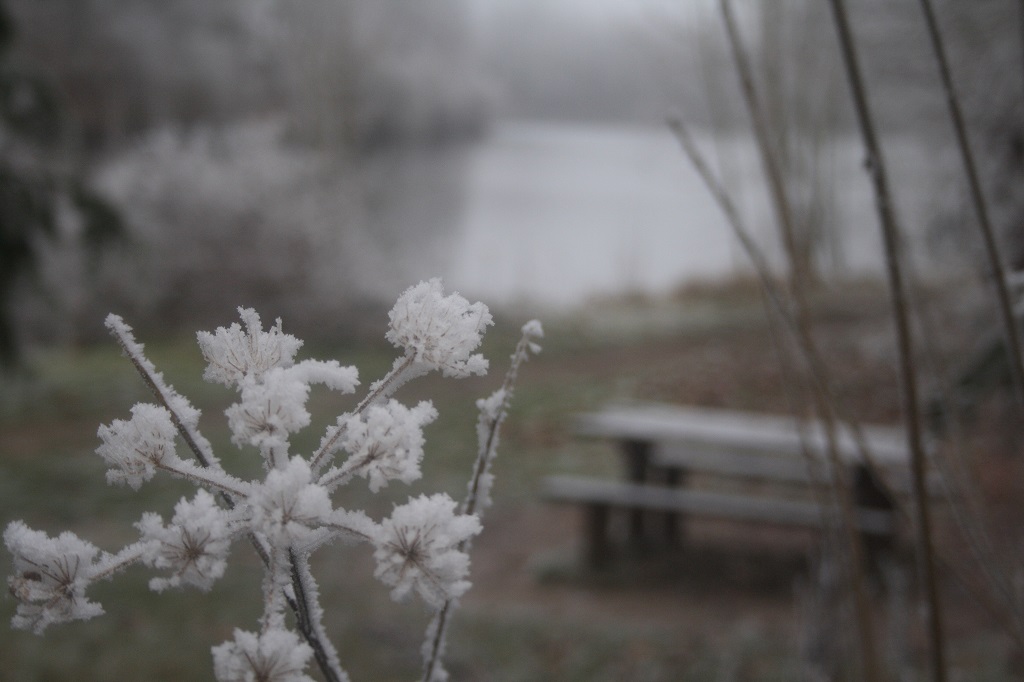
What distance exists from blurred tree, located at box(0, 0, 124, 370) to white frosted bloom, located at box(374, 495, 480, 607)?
5.94 metres

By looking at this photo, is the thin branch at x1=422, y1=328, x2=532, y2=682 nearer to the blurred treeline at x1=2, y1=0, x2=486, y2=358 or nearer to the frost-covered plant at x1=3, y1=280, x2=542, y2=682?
the frost-covered plant at x1=3, y1=280, x2=542, y2=682

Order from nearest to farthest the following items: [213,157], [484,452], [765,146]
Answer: [484,452] < [765,146] < [213,157]

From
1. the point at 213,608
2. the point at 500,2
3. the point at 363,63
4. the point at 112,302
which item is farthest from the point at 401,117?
the point at 213,608

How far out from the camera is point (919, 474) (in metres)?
0.69

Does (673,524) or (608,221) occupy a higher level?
(608,221)

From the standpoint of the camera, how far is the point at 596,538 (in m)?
5.70

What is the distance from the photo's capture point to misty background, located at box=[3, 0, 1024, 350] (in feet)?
25.0

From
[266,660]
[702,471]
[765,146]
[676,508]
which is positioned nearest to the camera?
[266,660]

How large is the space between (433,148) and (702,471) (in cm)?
1788

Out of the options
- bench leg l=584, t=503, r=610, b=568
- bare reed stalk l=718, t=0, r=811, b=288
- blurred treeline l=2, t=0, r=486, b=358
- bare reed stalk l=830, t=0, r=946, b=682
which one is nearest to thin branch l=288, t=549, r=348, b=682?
bare reed stalk l=830, t=0, r=946, b=682

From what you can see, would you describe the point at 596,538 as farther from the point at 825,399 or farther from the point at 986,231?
the point at 986,231

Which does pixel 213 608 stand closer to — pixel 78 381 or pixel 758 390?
pixel 78 381

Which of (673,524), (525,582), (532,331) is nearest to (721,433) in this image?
(673,524)

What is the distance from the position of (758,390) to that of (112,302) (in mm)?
8293
